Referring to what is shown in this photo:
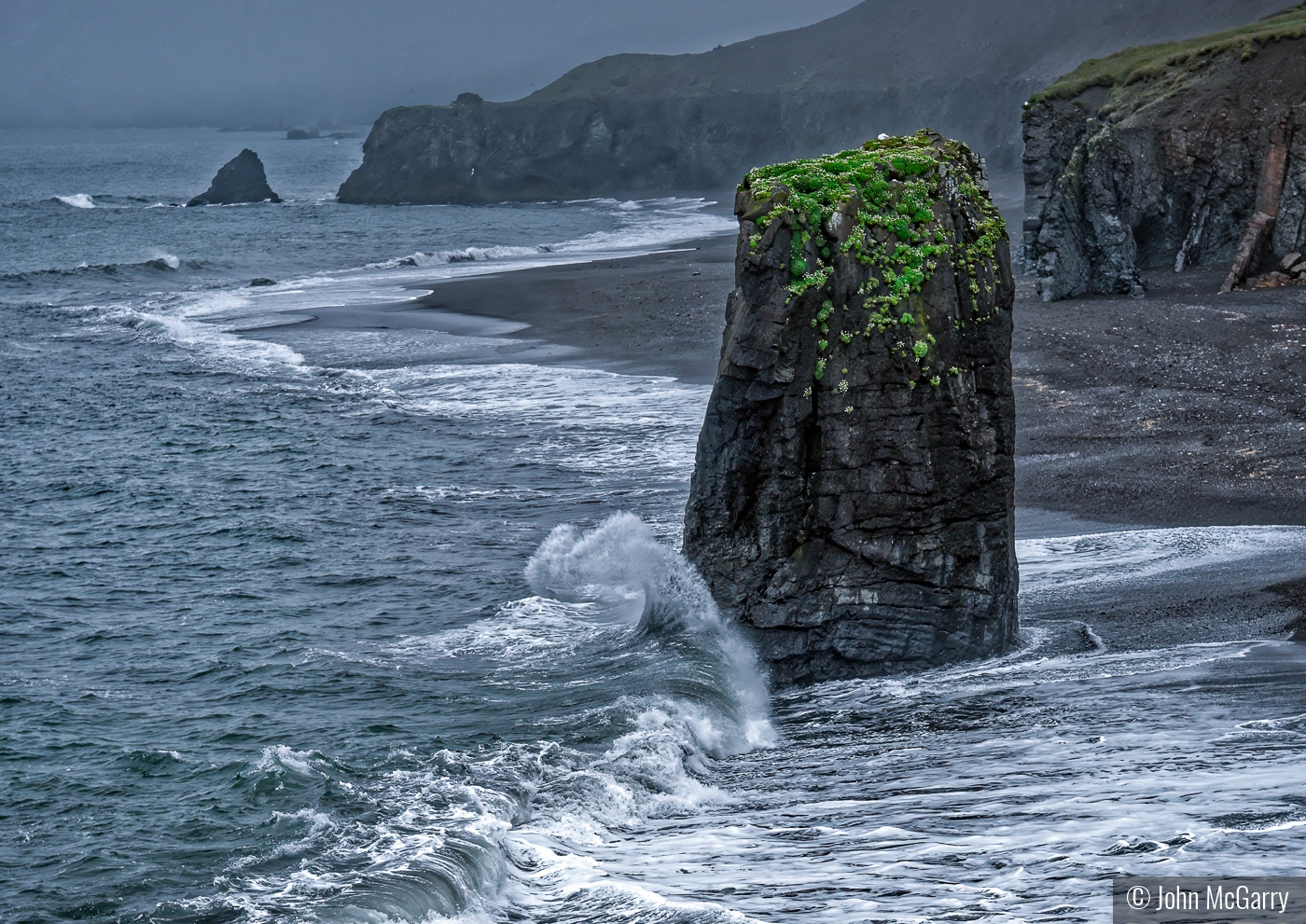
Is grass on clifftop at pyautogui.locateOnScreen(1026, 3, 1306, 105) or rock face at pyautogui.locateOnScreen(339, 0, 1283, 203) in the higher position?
rock face at pyautogui.locateOnScreen(339, 0, 1283, 203)

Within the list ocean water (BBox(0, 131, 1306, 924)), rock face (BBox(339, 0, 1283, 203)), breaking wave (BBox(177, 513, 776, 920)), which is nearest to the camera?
ocean water (BBox(0, 131, 1306, 924))

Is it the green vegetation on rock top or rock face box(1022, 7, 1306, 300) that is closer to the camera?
the green vegetation on rock top

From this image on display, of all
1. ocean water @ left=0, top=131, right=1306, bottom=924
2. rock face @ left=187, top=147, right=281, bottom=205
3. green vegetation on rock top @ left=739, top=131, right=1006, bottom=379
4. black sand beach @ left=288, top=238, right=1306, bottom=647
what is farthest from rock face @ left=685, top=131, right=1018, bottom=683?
rock face @ left=187, top=147, right=281, bottom=205

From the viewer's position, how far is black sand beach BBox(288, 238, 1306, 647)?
14578 mm

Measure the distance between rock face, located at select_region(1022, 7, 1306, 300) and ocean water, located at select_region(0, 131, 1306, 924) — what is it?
15.9 metres

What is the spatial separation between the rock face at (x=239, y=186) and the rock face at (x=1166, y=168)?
91.6 metres

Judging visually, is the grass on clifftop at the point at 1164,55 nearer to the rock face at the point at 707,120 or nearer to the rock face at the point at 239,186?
the rock face at the point at 707,120

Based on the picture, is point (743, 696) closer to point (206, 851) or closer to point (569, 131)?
point (206, 851)

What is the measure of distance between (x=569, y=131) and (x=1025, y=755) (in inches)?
4716

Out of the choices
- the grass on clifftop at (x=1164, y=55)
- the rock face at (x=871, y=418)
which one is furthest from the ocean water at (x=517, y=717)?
the grass on clifftop at (x=1164, y=55)

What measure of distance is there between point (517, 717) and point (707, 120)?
119539 mm

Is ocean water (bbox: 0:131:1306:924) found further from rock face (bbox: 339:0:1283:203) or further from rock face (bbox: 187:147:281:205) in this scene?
rock face (bbox: 339:0:1283:203)

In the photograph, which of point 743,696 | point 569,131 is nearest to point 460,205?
point 569,131

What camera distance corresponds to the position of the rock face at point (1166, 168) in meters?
35.8
